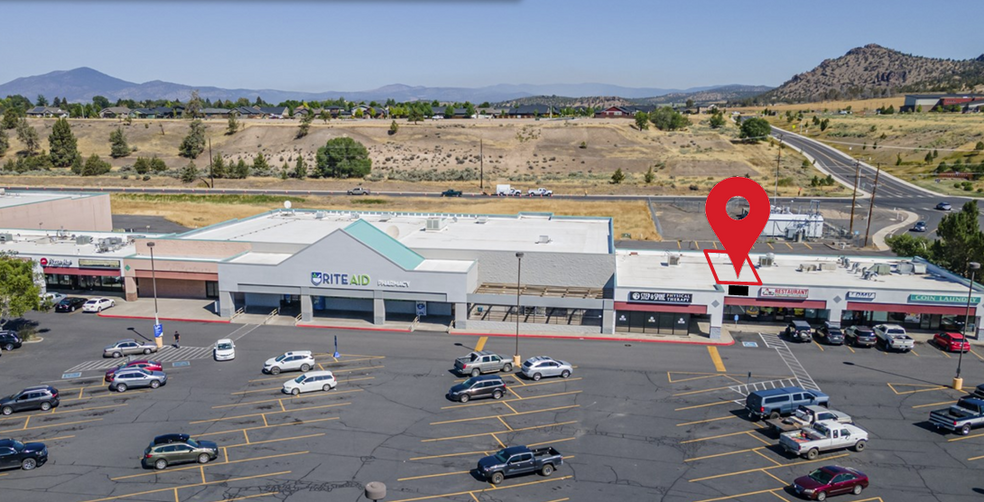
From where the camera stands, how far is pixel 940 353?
44219 mm

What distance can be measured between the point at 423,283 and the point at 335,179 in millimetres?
80809

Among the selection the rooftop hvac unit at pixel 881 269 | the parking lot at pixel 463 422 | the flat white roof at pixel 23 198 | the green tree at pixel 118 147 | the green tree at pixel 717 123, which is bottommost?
the parking lot at pixel 463 422

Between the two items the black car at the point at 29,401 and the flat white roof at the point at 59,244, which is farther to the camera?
the flat white roof at the point at 59,244

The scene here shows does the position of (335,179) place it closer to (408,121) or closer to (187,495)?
(408,121)

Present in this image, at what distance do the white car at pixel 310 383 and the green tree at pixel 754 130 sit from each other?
13151 centimetres

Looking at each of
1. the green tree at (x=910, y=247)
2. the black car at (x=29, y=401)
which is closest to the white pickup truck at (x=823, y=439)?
the black car at (x=29, y=401)

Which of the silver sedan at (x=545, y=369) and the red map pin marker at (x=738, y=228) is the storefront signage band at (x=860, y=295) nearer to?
the red map pin marker at (x=738, y=228)

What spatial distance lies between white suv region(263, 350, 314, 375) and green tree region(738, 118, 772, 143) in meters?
130

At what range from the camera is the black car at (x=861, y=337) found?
45062 millimetres

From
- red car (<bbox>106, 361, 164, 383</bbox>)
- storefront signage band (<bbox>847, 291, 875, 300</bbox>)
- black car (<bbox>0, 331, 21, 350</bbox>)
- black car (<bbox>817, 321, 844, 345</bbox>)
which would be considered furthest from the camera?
storefront signage band (<bbox>847, 291, 875, 300</bbox>)

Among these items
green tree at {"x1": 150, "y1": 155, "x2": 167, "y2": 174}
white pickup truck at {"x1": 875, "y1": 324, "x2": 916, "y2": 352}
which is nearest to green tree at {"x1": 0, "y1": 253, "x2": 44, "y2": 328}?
white pickup truck at {"x1": 875, "y1": 324, "x2": 916, "y2": 352}

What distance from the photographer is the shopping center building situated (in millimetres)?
47688

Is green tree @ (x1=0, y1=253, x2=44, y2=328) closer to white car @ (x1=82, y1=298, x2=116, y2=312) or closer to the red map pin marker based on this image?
white car @ (x1=82, y1=298, x2=116, y2=312)

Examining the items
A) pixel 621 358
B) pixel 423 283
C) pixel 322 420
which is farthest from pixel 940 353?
pixel 322 420
